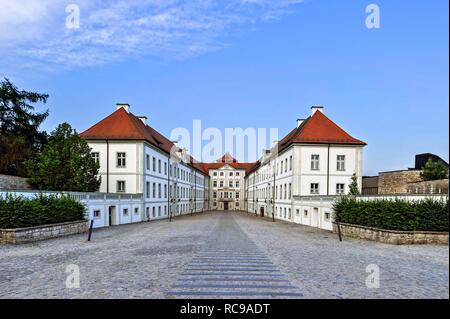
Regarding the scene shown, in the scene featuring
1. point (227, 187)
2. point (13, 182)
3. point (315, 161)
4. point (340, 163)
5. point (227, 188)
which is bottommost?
point (227, 188)

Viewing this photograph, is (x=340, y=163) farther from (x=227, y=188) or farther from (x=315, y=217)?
(x=227, y=188)

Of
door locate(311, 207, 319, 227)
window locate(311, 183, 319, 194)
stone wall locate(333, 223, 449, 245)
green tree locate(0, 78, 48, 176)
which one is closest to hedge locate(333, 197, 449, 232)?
stone wall locate(333, 223, 449, 245)

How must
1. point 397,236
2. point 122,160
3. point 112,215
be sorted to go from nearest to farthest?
point 397,236 < point 112,215 < point 122,160

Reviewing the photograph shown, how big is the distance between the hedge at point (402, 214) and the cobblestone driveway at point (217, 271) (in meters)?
1.46

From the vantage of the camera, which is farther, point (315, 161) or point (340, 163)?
point (340, 163)

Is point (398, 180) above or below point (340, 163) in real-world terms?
below

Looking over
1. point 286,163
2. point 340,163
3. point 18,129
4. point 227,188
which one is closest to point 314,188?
Result: point 340,163

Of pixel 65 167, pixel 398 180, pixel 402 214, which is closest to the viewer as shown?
pixel 402 214

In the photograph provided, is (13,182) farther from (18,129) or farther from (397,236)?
(397,236)

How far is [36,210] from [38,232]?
1.07 m

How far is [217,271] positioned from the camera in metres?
9.54
